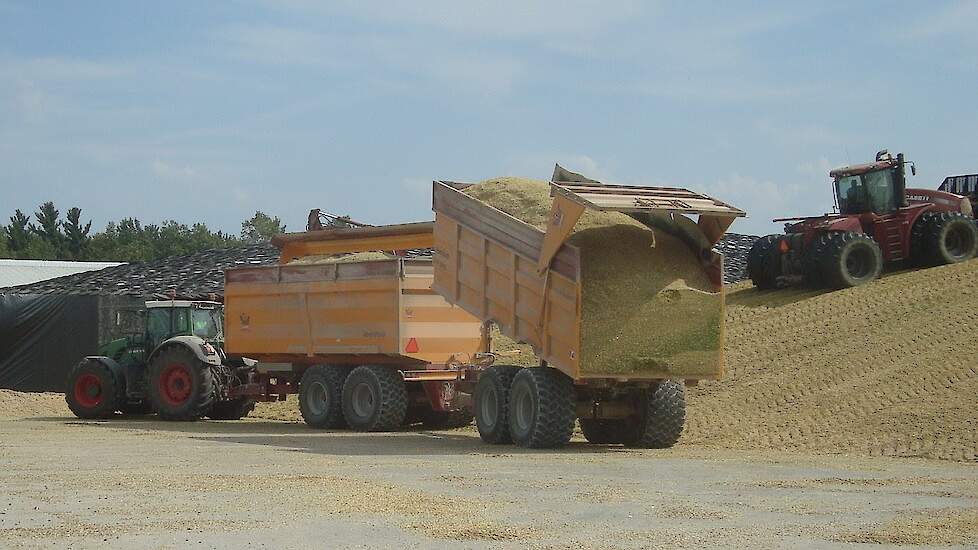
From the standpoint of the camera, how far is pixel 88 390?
896 inches

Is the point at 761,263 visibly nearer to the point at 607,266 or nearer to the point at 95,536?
the point at 607,266

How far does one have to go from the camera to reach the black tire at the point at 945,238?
27.4 meters

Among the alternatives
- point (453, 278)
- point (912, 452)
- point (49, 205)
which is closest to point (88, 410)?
point (453, 278)

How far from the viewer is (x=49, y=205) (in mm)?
93438

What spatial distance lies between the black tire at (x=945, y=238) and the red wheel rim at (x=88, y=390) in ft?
54.1

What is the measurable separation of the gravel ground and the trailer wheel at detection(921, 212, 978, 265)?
43.1 ft

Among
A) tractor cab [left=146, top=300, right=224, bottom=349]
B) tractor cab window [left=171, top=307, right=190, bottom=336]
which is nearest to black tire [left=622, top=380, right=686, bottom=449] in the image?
tractor cab [left=146, top=300, right=224, bottom=349]

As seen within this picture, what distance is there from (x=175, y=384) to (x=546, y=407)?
8.48 meters

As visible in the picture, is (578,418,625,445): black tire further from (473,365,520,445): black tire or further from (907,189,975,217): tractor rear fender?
A: (907,189,975,217): tractor rear fender

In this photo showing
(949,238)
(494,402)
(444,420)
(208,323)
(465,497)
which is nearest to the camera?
(465,497)

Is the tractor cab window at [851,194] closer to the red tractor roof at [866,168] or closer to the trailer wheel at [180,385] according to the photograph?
the red tractor roof at [866,168]

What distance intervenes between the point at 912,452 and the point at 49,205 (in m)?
85.6

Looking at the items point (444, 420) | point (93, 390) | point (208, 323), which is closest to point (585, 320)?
point (444, 420)

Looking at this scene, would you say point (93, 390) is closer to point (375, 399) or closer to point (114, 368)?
point (114, 368)
